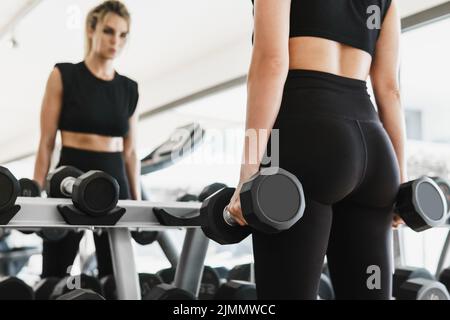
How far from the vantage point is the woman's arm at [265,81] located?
86 centimetres

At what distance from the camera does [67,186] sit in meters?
1.49

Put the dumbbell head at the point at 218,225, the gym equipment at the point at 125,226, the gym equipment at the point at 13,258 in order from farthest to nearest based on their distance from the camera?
1. the gym equipment at the point at 13,258
2. the gym equipment at the point at 125,226
3. the dumbbell head at the point at 218,225

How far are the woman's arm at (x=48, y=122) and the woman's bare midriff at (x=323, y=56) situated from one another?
1.30 m

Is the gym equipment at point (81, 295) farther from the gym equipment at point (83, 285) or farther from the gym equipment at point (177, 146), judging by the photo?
the gym equipment at point (177, 146)

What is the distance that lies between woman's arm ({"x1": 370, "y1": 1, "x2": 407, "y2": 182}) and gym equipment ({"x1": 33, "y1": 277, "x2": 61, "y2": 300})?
1.45m

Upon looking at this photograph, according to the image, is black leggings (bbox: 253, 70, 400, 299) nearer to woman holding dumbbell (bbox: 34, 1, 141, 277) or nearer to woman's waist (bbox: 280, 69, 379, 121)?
woman's waist (bbox: 280, 69, 379, 121)

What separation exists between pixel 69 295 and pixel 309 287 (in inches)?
29.6

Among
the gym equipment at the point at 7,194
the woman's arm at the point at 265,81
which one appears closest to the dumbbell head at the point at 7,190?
the gym equipment at the point at 7,194

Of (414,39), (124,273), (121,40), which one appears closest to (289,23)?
(124,273)

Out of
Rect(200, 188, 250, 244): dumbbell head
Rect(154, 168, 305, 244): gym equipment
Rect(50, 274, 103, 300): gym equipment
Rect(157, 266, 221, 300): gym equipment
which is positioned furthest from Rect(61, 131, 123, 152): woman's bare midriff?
Rect(154, 168, 305, 244): gym equipment

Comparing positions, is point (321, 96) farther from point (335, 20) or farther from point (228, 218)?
point (228, 218)

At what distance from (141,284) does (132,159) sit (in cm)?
54

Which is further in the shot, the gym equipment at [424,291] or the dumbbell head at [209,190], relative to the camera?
the dumbbell head at [209,190]

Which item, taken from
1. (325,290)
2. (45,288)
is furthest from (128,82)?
(325,290)
